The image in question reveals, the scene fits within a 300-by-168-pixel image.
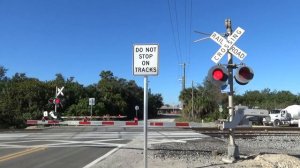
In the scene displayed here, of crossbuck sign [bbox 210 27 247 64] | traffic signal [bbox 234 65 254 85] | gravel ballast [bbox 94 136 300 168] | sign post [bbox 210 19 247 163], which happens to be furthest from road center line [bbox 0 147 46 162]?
traffic signal [bbox 234 65 254 85]

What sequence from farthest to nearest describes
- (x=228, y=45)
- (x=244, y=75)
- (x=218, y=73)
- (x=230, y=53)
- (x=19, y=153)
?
(x=19, y=153) → (x=230, y=53) → (x=228, y=45) → (x=244, y=75) → (x=218, y=73)

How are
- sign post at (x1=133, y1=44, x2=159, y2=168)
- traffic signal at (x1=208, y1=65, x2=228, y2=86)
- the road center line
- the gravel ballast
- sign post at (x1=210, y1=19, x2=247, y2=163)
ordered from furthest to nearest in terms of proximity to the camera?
the road center line, sign post at (x1=210, y1=19, x2=247, y2=163), traffic signal at (x1=208, y1=65, x2=228, y2=86), the gravel ballast, sign post at (x1=133, y1=44, x2=159, y2=168)

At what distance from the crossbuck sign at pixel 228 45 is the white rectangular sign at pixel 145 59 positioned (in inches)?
111

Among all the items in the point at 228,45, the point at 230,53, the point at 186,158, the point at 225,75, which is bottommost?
the point at 186,158

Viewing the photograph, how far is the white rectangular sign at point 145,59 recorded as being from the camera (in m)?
11.0

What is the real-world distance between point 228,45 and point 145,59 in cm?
338

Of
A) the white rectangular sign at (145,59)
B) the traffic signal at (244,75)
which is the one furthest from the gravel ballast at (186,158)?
the white rectangular sign at (145,59)

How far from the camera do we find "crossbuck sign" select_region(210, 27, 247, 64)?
1324 cm

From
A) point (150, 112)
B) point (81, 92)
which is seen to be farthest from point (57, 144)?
point (150, 112)

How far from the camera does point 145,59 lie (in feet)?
36.1

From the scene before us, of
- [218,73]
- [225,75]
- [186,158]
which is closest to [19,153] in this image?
[186,158]

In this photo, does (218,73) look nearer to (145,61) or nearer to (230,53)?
(230,53)

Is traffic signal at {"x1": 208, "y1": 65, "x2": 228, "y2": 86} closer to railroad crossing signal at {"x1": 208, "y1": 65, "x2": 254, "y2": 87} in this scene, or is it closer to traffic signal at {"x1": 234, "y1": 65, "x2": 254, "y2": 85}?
railroad crossing signal at {"x1": 208, "y1": 65, "x2": 254, "y2": 87}

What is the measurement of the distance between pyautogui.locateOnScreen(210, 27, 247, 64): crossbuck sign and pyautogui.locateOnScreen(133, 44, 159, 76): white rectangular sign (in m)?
2.83
